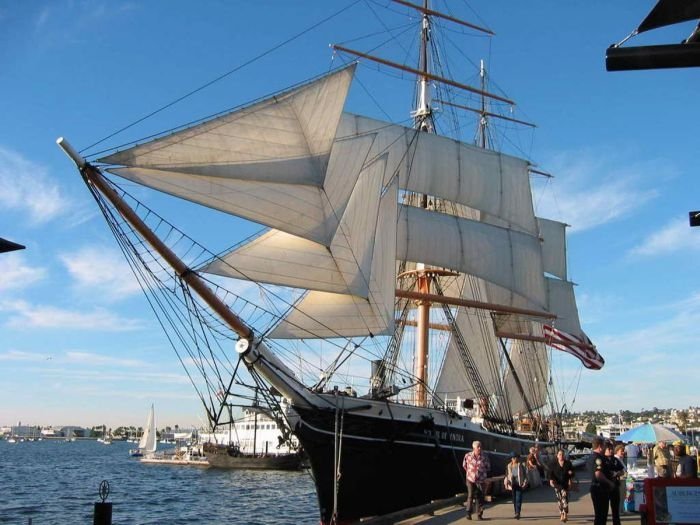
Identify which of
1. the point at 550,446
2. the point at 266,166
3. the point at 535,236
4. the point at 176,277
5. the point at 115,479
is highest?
the point at 535,236

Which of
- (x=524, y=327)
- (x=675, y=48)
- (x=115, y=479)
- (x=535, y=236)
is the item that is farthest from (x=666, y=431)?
(x=115, y=479)

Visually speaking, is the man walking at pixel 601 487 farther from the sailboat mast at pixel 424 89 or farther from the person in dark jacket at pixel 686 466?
the sailboat mast at pixel 424 89

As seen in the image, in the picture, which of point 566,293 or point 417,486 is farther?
point 566,293

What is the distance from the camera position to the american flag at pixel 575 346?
151 feet

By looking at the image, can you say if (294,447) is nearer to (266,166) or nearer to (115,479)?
(266,166)

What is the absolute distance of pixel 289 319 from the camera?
2391 centimetres

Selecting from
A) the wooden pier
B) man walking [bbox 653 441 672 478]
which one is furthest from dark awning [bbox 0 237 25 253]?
man walking [bbox 653 441 672 478]

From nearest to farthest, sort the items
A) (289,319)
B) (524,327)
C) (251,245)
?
(251,245)
(289,319)
(524,327)

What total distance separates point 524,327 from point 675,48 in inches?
1810

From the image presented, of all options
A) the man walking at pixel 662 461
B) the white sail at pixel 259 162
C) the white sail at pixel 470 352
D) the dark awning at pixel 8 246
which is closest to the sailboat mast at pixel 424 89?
the white sail at pixel 470 352

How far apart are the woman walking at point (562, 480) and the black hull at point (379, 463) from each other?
7.64 m

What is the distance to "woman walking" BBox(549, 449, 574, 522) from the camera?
13891 mm

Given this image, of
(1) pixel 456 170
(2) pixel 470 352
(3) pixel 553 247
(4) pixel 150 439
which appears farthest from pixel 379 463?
(4) pixel 150 439

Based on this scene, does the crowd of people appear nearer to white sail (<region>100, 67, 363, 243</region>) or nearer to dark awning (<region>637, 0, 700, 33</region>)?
white sail (<region>100, 67, 363, 243</region>)
